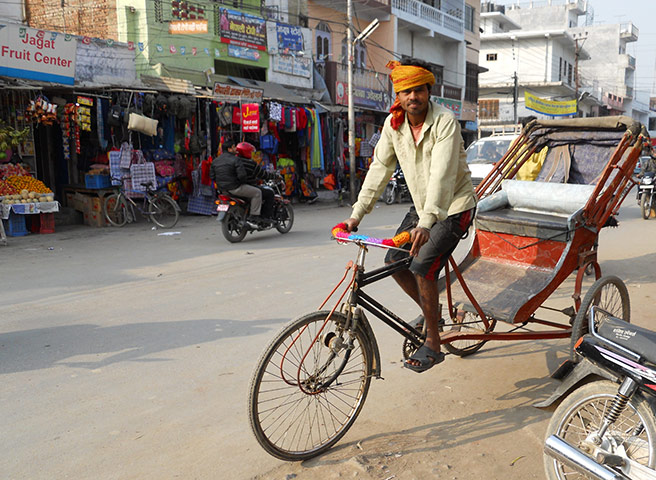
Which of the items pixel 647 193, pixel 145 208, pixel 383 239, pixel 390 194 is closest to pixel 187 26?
pixel 145 208

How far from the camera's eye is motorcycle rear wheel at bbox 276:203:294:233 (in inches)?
414

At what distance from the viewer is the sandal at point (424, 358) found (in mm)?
3135

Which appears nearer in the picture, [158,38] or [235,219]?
[235,219]

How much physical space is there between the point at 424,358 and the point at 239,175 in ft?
23.0

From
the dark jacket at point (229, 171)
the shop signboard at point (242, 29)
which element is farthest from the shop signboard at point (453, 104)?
the dark jacket at point (229, 171)

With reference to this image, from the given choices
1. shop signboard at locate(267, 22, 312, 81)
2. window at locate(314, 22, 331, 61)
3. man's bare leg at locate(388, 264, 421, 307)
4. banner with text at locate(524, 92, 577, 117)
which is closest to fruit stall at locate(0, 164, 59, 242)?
man's bare leg at locate(388, 264, 421, 307)

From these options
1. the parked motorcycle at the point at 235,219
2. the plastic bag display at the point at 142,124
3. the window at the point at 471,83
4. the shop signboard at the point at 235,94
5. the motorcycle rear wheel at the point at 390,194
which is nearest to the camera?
the parked motorcycle at the point at 235,219

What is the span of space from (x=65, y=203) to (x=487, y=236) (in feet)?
35.1

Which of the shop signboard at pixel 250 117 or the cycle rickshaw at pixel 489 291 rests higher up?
the shop signboard at pixel 250 117

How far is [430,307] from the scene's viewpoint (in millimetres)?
3227

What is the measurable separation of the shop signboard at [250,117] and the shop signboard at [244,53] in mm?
4212

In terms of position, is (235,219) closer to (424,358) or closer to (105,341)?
(105,341)

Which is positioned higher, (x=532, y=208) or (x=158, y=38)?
(x=158, y=38)

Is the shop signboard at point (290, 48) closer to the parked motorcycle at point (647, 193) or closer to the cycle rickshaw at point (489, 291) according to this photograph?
the parked motorcycle at point (647, 193)
